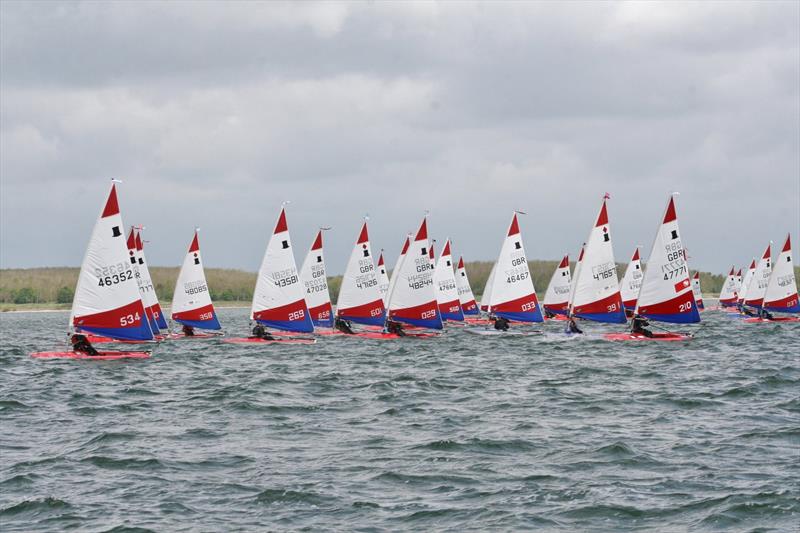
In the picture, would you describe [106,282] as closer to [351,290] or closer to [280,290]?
[280,290]

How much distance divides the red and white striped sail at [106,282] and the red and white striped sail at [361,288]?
1633cm

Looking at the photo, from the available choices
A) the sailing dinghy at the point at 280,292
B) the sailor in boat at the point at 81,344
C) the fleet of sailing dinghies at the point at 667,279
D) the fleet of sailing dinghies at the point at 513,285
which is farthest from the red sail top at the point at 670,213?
the sailor in boat at the point at 81,344

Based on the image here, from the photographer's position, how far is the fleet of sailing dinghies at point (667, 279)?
154 ft

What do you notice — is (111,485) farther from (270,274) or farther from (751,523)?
(270,274)

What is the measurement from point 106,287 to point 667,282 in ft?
81.7

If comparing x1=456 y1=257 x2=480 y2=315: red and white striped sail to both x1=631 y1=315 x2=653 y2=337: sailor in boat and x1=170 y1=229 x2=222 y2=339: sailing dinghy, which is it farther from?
x1=631 y1=315 x2=653 y2=337: sailor in boat

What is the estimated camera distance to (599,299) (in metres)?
50.2

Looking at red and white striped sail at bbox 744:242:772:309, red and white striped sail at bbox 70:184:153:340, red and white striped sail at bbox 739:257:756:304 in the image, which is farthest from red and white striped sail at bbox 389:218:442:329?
red and white striped sail at bbox 739:257:756:304

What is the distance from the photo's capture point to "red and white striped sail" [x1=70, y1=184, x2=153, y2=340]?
38.4 meters

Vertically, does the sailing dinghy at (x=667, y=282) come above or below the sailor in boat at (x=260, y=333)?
above

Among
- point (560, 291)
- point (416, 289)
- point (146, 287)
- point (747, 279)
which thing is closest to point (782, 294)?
point (560, 291)

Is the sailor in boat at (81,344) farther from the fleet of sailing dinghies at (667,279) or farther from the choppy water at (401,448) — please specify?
the fleet of sailing dinghies at (667,279)

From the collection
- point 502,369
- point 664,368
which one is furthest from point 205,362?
point 664,368

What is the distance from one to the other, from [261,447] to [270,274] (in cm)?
2919
